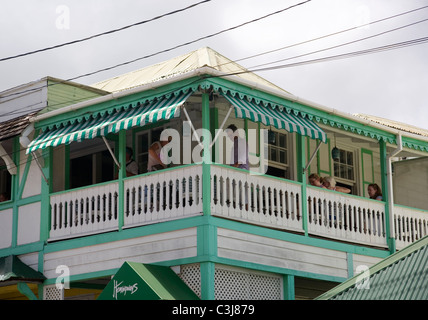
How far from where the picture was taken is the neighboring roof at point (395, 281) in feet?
39.2

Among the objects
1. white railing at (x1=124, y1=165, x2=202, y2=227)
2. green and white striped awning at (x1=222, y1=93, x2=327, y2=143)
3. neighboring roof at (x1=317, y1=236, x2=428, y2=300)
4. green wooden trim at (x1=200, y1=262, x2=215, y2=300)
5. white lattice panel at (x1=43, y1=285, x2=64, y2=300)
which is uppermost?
green and white striped awning at (x1=222, y1=93, x2=327, y2=143)

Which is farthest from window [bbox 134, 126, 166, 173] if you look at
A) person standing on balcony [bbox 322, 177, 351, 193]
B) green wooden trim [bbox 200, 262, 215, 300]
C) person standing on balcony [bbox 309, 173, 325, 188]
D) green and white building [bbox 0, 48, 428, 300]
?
green wooden trim [bbox 200, 262, 215, 300]

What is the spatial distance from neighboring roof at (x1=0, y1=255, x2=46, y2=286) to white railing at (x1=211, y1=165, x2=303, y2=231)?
3892 millimetres

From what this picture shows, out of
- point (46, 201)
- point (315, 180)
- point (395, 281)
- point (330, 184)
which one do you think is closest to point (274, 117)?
point (315, 180)

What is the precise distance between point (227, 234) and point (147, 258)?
57.1 inches

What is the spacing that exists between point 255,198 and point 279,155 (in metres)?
3.59

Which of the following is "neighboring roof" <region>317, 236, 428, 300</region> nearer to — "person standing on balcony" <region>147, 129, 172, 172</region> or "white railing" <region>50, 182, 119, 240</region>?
"person standing on balcony" <region>147, 129, 172, 172</region>

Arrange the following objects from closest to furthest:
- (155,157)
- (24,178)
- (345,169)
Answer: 1. (155,157)
2. (24,178)
3. (345,169)

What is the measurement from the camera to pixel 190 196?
15820 mm

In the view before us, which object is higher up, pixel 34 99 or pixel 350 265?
pixel 34 99

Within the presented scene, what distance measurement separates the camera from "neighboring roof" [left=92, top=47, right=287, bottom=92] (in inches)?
697

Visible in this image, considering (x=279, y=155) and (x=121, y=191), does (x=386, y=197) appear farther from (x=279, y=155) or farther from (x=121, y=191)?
(x=121, y=191)

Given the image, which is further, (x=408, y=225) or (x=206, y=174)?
(x=408, y=225)
